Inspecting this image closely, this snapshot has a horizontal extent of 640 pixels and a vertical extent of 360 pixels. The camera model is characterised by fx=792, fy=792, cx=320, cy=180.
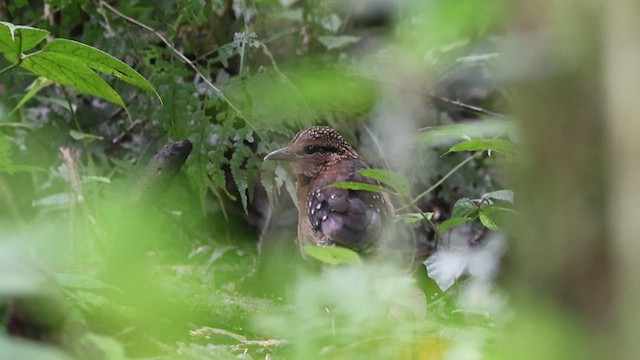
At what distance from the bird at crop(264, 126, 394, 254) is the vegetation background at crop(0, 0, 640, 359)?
9cm

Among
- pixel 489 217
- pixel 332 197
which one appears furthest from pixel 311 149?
pixel 489 217

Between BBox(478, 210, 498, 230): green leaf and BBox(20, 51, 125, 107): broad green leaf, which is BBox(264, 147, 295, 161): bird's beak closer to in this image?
BBox(478, 210, 498, 230): green leaf

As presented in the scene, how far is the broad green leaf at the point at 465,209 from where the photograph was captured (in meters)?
2.14

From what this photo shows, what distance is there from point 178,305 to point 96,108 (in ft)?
7.98

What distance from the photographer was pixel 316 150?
3.36m

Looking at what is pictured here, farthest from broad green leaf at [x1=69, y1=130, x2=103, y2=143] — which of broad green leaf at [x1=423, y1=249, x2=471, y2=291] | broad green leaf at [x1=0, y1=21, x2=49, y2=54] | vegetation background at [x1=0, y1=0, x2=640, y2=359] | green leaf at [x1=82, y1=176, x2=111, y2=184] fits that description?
broad green leaf at [x1=0, y1=21, x2=49, y2=54]

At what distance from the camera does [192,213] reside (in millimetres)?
3078

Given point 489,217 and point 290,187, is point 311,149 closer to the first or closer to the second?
point 290,187

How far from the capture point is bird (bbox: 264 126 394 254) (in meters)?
2.82

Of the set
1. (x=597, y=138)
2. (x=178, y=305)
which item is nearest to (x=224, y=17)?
(x=178, y=305)

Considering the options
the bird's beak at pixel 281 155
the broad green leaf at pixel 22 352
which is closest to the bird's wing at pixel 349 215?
the bird's beak at pixel 281 155

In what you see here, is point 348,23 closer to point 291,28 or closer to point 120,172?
point 291,28

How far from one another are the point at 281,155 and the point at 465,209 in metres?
1.10

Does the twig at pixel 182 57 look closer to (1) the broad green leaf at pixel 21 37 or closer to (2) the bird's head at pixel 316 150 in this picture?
(2) the bird's head at pixel 316 150
